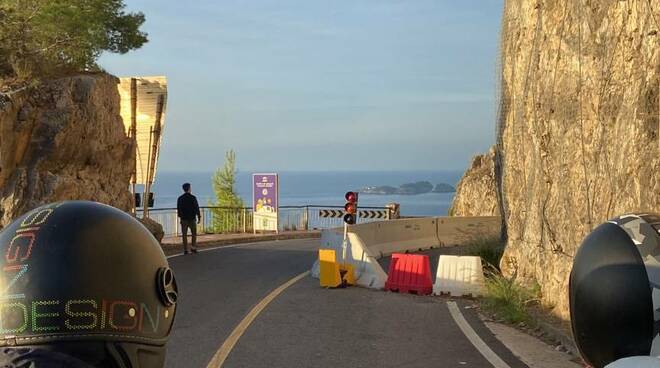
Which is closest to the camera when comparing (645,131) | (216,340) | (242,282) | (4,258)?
(4,258)

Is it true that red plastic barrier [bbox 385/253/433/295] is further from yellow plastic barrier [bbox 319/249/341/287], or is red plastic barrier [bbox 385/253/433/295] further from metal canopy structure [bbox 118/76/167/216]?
metal canopy structure [bbox 118/76/167/216]

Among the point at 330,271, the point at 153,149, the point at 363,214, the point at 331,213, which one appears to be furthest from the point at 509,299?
the point at 363,214

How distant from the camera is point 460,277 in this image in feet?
42.7

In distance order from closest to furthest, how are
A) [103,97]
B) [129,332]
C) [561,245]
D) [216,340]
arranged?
[129,332] → [216,340] → [561,245] → [103,97]

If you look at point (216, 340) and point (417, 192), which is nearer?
point (216, 340)

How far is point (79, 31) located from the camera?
21.6m

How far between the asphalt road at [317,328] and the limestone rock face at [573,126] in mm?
1865

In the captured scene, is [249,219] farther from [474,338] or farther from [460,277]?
[474,338]

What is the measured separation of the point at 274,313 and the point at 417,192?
499 ft

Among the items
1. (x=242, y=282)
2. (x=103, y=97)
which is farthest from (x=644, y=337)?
(x=103, y=97)

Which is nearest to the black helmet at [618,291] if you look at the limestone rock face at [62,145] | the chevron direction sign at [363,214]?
the limestone rock face at [62,145]

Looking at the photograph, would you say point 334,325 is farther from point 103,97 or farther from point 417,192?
point 417,192

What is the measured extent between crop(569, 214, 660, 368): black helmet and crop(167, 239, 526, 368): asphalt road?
15.3 feet

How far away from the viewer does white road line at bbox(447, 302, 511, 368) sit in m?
7.98
